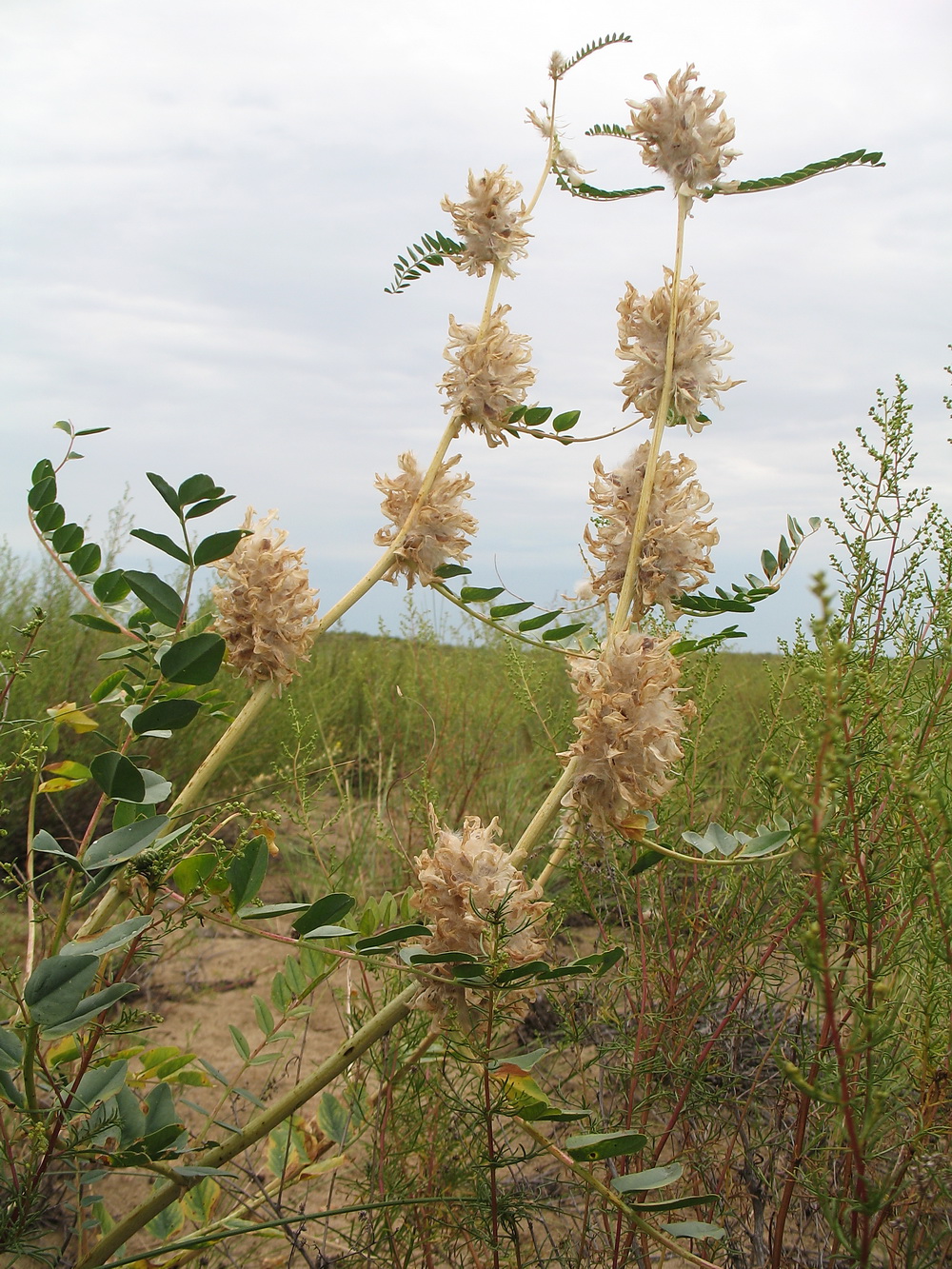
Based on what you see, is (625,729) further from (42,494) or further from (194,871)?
(42,494)

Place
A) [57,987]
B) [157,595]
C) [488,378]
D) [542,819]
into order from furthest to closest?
[488,378] → [157,595] → [542,819] → [57,987]

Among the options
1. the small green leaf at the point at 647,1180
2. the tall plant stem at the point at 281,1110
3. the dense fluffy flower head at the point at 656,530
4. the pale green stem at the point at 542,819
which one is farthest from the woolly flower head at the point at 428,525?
the small green leaf at the point at 647,1180

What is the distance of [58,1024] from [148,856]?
145mm

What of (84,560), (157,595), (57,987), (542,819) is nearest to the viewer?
(57,987)

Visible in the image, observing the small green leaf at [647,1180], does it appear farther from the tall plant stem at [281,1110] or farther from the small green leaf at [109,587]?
the small green leaf at [109,587]

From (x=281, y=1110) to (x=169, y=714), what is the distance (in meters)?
0.37

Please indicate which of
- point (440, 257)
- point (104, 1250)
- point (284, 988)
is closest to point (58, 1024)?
point (104, 1250)

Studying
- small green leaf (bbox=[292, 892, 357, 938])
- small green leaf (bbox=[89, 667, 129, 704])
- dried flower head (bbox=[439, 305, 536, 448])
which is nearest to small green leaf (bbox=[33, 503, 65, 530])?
small green leaf (bbox=[89, 667, 129, 704])

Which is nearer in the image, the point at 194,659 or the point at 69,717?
the point at 194,659

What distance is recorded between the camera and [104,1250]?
33.0 inches

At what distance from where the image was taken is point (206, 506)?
2.74ft

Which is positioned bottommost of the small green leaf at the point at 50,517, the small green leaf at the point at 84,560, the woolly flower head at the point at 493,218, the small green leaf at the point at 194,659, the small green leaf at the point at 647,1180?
the small green leaf at the point at 647,1180

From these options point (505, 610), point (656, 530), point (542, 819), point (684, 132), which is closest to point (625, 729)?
point (542, 819)

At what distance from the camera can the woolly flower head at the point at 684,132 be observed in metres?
0.94
